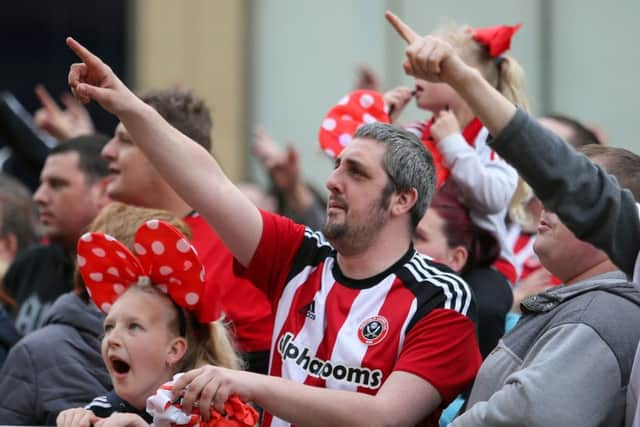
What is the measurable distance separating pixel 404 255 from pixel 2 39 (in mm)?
8199

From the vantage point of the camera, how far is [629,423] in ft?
10.7

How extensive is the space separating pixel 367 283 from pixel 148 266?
678 millimetres

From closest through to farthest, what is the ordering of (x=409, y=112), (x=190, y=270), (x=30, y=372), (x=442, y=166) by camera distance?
1. (x=190, y=270)
2. (x=30, y=372)
3. (x=442, y=166)
4. (x=409, y=112)

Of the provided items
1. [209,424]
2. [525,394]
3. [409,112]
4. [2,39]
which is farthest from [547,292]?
[2,39]

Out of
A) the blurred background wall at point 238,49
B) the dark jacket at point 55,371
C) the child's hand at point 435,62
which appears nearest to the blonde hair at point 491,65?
the dark jacket at point 55,371

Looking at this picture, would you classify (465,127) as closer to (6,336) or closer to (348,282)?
(348,282)

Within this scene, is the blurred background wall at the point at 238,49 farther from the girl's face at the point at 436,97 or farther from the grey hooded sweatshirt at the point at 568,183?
the grey hooded sweatshirt at the point at 568,183

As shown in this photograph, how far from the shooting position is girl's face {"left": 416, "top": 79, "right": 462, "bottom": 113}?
4965mm

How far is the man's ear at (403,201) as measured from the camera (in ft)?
12.7

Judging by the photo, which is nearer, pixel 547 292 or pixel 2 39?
pixel 547 292

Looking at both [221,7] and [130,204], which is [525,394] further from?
[221,7]

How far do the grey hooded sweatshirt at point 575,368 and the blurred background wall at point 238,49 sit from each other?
6498 mm

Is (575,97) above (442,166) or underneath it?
underneath

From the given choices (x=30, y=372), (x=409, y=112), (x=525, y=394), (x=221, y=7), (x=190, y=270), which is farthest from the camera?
(x=221, y=7)
